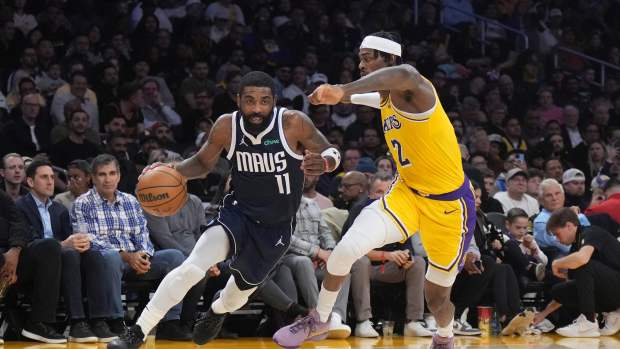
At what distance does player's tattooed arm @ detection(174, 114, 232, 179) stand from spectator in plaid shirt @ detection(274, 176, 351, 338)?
269cm

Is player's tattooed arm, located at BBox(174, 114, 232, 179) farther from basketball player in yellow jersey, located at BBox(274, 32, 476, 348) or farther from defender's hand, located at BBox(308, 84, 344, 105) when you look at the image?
defender's hand, located at BBox(308, 84, 344, 105)

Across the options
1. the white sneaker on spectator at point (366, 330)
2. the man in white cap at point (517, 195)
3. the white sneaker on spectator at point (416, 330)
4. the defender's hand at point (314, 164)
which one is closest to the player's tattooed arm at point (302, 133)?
the defender's hand at point (314, 164)

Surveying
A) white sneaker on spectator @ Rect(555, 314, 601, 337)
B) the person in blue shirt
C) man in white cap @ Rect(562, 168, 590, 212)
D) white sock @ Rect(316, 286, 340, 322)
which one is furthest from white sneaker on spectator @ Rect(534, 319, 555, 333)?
white sock @ Rect(316, 286, 340, 322)

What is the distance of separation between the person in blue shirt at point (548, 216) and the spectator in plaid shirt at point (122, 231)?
13.5ft

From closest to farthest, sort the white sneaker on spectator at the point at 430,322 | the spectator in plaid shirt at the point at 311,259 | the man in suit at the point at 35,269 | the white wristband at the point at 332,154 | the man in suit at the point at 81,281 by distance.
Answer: the white wristband at the point at 332,154 → the man in suit at the point at 35,269 → the man in suit at the point at 81,281 → the spectator in plaid shirt at the point at 311,259 → the white sneaker on spectator at the point at 430,322

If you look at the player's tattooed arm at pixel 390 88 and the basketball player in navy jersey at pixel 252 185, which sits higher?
the player's tattooed arm at pixel 390 88

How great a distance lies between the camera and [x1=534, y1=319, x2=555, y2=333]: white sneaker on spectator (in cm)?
1069

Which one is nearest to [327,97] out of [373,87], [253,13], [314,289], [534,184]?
[373,87]

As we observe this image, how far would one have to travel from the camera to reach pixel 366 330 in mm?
9766

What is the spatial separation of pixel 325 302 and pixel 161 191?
1.32m

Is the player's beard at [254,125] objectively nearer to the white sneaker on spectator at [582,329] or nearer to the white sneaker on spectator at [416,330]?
the white sneaker on spectator at [416,330]

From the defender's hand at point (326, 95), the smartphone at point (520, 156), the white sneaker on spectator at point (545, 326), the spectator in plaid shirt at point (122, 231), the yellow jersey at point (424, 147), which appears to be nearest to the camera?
the defender's hand at point (326, 95)

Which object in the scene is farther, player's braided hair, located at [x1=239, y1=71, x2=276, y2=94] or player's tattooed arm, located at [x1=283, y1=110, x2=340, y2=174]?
player's tattooed arm, located at [x1=283, y1=110, x2=340, y2=174]

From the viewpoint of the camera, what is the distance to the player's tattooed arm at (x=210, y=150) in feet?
22.9
